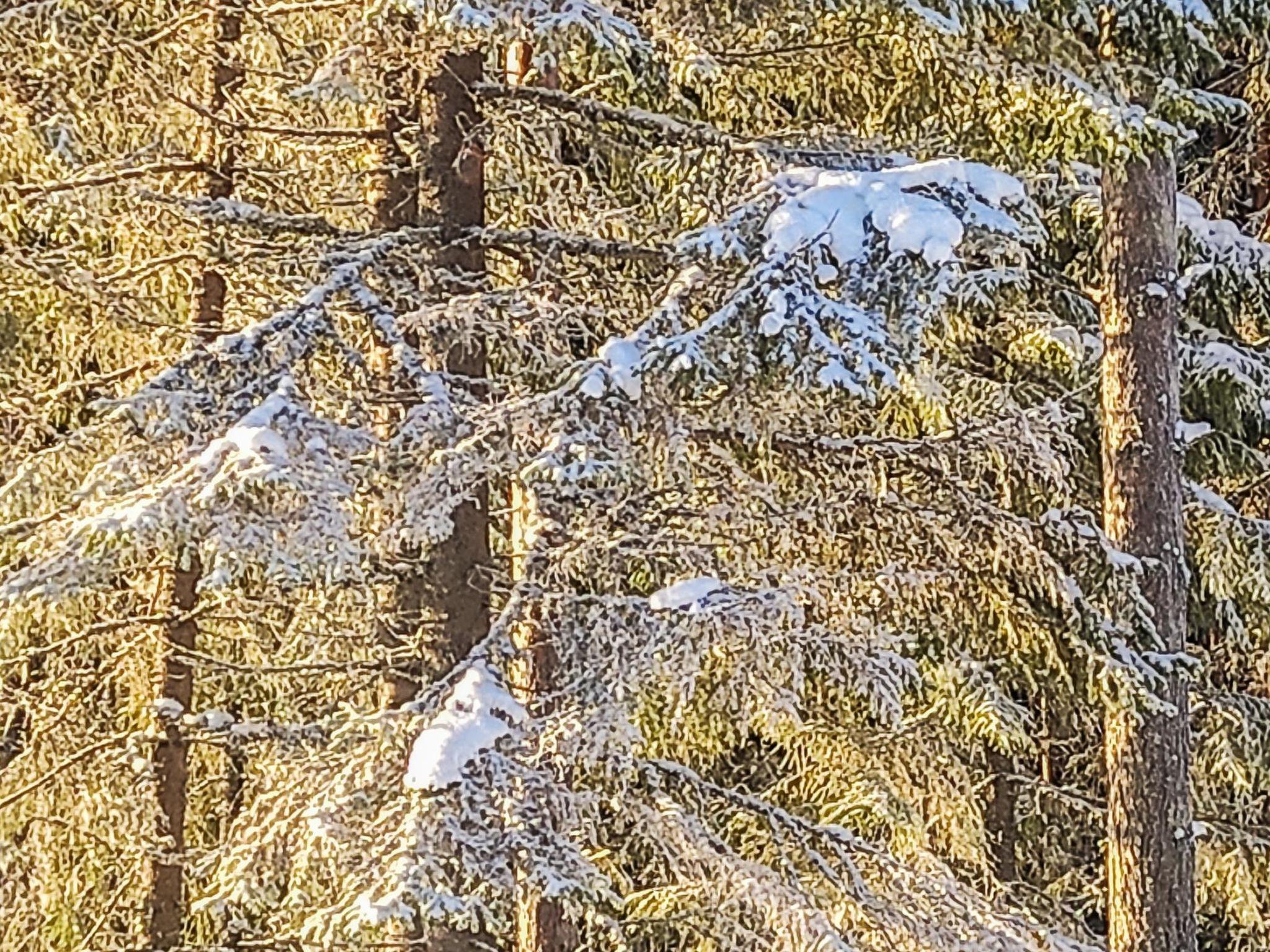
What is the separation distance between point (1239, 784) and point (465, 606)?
444cm

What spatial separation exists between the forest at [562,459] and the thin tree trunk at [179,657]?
0.02 m

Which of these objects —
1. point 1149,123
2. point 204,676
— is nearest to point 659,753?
point 204,676

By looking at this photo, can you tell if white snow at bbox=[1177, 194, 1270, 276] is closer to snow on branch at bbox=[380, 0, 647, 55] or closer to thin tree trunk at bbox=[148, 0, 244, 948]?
snow on branch at bbox=[380, 0, 647, 55]

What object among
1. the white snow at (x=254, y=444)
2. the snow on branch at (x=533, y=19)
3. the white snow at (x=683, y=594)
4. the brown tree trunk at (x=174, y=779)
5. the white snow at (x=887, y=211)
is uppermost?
the snow on branch at (x=533, y=19)

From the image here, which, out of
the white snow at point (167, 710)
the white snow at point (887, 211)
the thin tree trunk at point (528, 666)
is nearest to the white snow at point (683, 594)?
the thin tree trunk at point (528, 666)

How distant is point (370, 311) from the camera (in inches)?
166

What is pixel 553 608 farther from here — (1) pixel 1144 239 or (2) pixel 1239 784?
(2) pixel 1239 784

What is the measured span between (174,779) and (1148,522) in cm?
396

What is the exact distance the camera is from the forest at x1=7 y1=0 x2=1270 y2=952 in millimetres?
3646

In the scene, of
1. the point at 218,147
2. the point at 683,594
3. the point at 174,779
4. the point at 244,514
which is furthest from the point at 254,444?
the point at 174,779

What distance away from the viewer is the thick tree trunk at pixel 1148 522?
516 cm

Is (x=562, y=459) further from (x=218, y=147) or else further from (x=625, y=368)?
(x=218, y=147)

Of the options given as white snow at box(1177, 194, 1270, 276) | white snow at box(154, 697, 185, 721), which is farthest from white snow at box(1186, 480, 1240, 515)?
white snow at box(154, 697, 185, 721)

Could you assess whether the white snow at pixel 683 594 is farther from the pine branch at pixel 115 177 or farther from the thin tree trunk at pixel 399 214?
the pine branch at pixel 115 177
